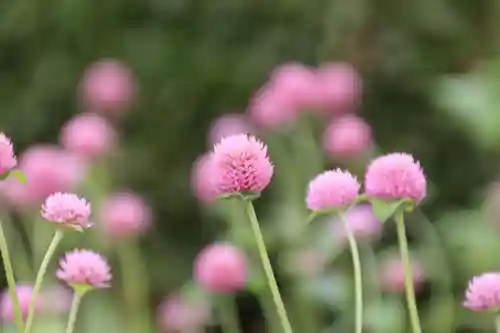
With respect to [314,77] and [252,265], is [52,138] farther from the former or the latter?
[252,265]

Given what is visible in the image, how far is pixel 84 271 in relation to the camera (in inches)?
24.7

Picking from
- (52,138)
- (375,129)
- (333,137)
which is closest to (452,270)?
(333,137)

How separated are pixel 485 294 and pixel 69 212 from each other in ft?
0.73

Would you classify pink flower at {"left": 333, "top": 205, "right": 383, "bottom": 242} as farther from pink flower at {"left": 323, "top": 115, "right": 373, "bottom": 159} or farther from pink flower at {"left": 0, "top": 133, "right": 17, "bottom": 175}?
pink flower at {"left": 0, "top": 133, "right": 17, "bottom": 175}

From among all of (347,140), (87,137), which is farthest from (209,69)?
(347,140)

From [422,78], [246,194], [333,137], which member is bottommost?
[246,194]

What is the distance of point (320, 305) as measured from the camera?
1.41 meters

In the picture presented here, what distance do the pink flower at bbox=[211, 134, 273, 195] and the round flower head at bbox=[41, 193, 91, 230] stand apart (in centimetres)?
7

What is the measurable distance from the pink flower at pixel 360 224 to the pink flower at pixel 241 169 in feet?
1.82

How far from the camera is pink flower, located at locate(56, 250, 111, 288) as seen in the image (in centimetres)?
62

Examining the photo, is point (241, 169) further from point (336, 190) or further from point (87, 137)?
point (87, 137)

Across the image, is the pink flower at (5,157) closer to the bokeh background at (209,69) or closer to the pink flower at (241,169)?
the pink flower at (241,169)

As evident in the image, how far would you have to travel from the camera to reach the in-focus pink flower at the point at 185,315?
3.68 feet

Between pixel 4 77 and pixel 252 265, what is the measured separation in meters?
1.16
